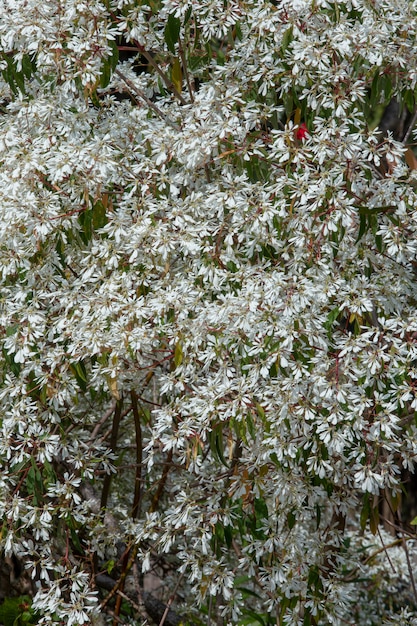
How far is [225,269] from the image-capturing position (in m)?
3.00

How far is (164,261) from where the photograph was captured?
3029 mm

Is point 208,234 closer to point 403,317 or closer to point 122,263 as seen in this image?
point 122,263

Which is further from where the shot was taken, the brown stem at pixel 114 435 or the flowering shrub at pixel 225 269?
the brown stem at pixel 114 435

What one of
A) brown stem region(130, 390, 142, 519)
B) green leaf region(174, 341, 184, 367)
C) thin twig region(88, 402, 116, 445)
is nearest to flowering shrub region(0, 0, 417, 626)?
green leaf region(174, 341, 184, 367)

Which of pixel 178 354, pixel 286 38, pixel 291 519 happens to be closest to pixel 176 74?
pixel 286 38

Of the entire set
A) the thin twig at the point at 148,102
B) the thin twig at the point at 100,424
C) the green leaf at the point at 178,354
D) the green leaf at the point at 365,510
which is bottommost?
the thin twig at the point at 100,424

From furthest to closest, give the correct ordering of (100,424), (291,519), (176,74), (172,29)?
(100,424) < (176,74) < (291,519) < (172,29)

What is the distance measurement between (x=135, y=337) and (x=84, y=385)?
14.5 inches

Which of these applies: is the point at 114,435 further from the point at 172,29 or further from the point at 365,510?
the point at 172,29

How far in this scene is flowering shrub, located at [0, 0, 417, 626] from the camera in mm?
2816

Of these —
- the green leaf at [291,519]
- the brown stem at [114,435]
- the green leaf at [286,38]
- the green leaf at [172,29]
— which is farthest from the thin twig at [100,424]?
the green leaf at [286,38]

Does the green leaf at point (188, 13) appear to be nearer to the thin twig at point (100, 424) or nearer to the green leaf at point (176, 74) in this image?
the green leaf at point (176, 74)

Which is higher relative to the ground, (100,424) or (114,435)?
(114,435)

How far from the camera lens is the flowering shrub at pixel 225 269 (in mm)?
2816
